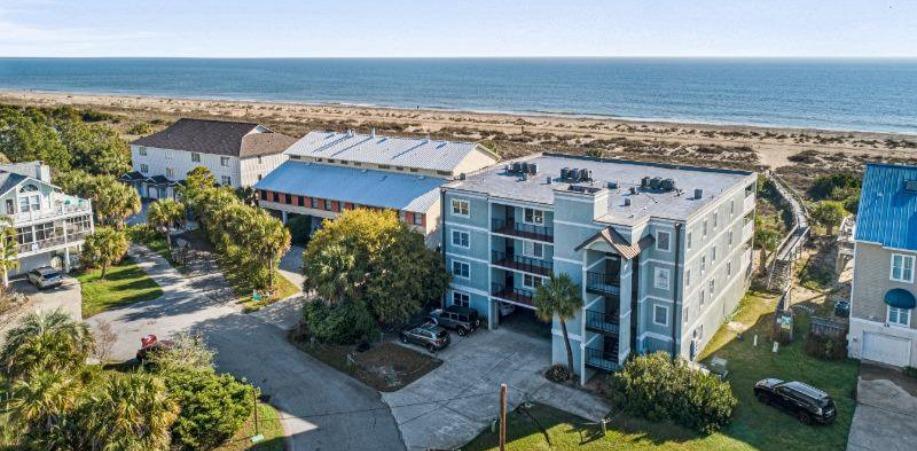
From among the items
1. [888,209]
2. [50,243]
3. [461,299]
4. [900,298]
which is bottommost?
[461,299]

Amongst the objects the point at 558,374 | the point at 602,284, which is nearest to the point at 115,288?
the point at 558,374

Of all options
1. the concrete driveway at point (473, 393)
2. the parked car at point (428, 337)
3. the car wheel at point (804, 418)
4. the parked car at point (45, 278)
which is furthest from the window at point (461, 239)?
the parked car at point (45, 278)

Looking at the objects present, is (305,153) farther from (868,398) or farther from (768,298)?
(868,398)

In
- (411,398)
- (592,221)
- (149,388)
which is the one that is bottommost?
(411,398)

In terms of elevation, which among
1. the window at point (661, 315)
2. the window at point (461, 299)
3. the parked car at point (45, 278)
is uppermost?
the window at point (661, 315)

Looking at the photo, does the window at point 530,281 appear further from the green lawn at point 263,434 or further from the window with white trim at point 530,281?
the green lawn at point 263,434

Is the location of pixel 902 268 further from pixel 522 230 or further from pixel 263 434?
pixel 263 434

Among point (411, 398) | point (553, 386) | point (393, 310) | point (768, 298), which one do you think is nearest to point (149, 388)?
point (411, 398)
